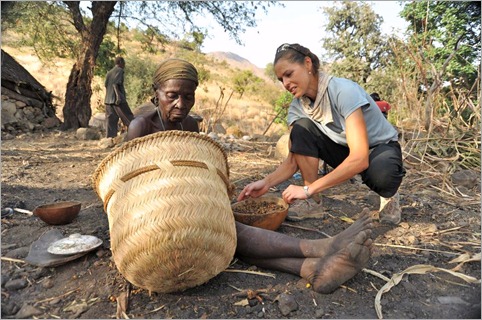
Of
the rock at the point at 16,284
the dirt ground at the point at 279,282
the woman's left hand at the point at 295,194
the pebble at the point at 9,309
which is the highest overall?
the woman's left hand at the point at 295,194

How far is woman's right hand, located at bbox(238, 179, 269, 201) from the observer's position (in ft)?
7.90

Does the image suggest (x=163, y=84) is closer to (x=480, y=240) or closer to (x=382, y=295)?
(x=382, y=295)

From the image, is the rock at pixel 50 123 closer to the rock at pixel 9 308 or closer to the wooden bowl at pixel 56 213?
the wooden bowl at pixel 56 213

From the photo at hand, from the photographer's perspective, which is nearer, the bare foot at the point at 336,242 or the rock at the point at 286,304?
the rock at the point at 286,304

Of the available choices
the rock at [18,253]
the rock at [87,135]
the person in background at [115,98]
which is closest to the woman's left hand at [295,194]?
the rock at [18,253]

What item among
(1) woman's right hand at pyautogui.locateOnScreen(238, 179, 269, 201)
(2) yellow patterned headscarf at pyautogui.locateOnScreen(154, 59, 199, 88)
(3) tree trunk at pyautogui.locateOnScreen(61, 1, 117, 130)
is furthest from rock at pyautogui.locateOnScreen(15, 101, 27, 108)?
(1) woman's right hand at pyautogui.locateOnScreen(238, 179, 269, 201)

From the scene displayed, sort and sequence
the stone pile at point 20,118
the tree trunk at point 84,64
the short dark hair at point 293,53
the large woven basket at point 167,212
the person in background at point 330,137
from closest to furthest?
the large woven basket at point 167,212, the person in background at point 330,137, the short dark hair at point 293,53, the stone pile at point 20,118, the tree trunk at point 84,64

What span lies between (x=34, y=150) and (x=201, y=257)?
5.68 meters

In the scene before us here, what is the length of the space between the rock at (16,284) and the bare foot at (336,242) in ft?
4.60

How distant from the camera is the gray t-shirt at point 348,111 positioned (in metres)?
2.26

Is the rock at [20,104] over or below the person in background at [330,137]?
below

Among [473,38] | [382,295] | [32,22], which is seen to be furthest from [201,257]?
[473,38]

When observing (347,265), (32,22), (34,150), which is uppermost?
(32,22)

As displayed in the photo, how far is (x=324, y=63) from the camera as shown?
23906 mm
